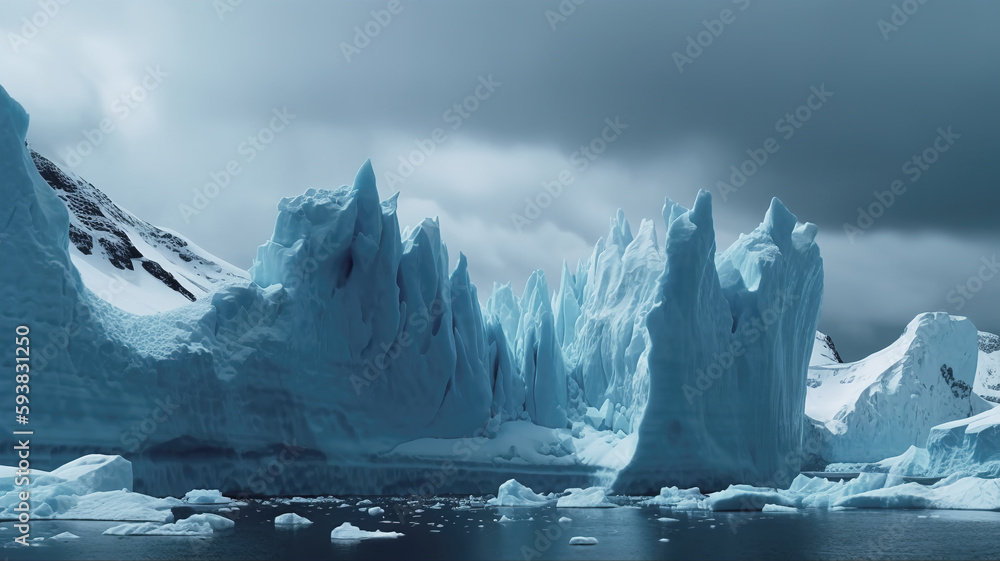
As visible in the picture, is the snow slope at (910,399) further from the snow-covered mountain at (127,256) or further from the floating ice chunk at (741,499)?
the snow-covered mountain at (127,256)

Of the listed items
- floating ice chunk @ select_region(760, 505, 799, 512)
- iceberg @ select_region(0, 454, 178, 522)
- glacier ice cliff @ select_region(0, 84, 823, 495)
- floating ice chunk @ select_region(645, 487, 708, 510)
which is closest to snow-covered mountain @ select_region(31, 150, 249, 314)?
glacier ice cliff @ select_region(0, 84, 823, 495)

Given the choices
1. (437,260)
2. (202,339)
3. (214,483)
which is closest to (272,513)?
(214,483)

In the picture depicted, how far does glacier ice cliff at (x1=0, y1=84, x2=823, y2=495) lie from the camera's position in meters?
16.0

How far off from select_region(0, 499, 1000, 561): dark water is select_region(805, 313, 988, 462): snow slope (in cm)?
2662

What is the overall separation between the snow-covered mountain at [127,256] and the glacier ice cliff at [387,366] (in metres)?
36.0

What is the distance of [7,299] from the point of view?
49.8 feet

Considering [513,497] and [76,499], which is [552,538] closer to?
[513,497]

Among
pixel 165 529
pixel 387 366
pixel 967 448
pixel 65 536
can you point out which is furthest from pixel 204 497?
pixel 967 448

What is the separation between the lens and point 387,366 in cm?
2044

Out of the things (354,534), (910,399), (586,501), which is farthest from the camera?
(910,399)

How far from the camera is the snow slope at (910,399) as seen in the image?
137 ft

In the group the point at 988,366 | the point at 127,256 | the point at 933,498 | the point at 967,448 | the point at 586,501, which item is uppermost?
the point at 127,256

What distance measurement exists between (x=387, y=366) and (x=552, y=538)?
9.18 metres

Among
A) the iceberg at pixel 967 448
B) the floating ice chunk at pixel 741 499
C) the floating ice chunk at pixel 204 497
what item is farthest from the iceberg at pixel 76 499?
the iceberg at pixel 967 448
